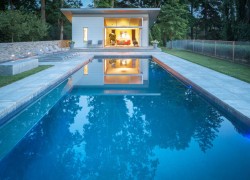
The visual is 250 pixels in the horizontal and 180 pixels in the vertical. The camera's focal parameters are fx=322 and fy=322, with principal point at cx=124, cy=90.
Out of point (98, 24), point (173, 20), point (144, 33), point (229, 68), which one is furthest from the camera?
point (173, 20)

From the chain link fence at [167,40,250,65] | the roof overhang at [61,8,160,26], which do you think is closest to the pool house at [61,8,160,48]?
the roof overhang at [61,8,160,26]

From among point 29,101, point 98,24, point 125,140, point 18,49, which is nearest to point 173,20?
point 98,24

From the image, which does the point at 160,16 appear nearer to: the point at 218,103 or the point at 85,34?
the point at 85,34

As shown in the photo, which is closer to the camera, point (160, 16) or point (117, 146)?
point (117, 146)

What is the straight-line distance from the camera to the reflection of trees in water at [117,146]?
159 inches

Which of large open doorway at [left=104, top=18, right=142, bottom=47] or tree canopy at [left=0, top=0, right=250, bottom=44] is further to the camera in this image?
tree canopy at [left=0, top=0, right=250, bottom=44]

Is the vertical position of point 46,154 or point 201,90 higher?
point 201,90

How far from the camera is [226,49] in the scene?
19.6 m

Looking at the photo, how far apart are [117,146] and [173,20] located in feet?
123

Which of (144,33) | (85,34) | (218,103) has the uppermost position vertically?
(144,33)

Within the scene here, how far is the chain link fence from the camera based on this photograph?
54.5 ft

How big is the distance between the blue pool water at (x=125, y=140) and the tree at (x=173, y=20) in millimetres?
33315

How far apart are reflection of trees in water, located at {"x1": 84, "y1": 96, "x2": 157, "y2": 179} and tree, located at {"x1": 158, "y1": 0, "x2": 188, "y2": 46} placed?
3484cm

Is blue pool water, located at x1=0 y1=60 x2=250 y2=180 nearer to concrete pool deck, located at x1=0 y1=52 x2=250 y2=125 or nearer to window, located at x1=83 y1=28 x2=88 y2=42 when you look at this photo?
concrete pool deck, located at x1=0 y1=52 x2=250 y2=125
